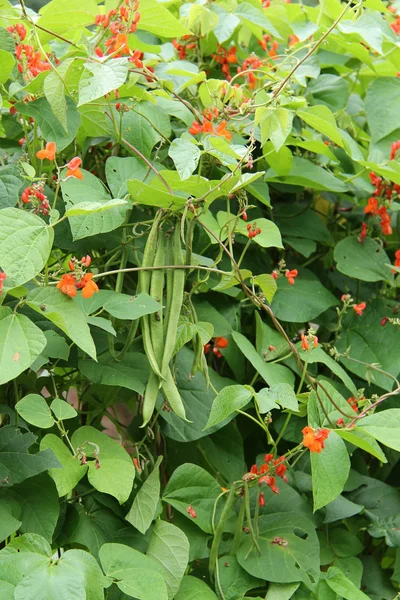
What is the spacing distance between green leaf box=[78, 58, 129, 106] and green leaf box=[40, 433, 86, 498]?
1.38 feet

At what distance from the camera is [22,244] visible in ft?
3.03

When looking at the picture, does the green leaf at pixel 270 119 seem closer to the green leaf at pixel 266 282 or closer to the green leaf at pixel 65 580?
the green leaf at pixel 266 282

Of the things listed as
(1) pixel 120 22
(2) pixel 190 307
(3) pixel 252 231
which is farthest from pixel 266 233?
(1) pixel 120 22

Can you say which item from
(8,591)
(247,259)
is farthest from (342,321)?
(8,591)

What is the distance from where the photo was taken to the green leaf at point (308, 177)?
134 centimetres

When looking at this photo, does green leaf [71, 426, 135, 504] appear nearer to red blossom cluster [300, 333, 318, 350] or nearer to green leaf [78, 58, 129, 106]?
red blossom cluster [300, 333, 318, 350]

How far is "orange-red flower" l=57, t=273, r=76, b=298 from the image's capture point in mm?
964

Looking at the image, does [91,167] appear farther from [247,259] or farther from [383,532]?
[383,532]

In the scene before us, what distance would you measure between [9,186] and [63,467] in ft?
1.20

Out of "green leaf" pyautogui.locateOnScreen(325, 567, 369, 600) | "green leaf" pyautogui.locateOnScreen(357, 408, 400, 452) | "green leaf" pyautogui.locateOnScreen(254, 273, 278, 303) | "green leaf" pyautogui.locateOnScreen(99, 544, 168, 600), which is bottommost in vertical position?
"green leaf" pyautogui.locateOnScreen(325, 567, 369, 600)

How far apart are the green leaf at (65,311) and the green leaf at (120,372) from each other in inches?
5.0

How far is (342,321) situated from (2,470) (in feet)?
2.27

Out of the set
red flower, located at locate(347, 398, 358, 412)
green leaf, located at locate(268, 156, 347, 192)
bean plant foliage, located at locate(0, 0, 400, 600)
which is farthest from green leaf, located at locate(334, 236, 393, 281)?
red flower, located at locate(347, 398, 358, 412)

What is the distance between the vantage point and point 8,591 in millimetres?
876
